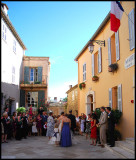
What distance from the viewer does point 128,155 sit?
6.29m

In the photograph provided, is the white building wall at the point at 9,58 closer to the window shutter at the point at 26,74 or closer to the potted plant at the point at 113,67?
the window shutter at the point at 26,74

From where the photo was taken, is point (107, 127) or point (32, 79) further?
point (32, 79)

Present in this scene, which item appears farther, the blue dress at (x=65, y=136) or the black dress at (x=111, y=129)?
the blue dress at (x=65, y=136)

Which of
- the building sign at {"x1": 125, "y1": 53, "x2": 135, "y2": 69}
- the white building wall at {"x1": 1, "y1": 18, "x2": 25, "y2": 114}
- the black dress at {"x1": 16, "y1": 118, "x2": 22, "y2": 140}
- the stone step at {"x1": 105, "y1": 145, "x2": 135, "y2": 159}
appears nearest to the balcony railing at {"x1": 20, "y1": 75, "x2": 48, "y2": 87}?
the white building wall at {"x1": 1, "y1": 18, "x2": 25, "y2": 114}

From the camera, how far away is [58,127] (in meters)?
9.15

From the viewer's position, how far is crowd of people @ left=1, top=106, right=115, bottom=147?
27.5 ft

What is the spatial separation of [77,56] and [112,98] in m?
8.18

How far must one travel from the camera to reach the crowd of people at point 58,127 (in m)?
8.38

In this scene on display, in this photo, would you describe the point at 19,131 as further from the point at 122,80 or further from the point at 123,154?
the point at 123,154

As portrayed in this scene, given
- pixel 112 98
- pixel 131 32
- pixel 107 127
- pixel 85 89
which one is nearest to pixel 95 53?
pixel 85 89

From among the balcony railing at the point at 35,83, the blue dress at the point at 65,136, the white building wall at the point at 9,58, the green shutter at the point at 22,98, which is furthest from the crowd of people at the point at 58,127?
the green shutter at the point at 22,98

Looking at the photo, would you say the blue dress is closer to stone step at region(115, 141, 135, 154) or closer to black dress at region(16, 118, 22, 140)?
stone step at region(115, 141, 135, 154)

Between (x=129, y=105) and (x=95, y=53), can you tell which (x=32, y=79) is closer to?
(x=95, y=53)

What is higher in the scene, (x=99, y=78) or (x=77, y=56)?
(x=77, y=56)
